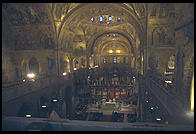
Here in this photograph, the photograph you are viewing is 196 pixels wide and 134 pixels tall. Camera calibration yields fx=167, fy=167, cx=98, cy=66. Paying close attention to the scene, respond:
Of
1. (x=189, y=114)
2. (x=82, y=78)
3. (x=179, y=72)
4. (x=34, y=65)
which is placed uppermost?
(x=34, y=65)

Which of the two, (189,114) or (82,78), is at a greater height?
(82,78)

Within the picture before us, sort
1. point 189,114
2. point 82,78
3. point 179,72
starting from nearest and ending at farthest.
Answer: point 189,114 → point 179,72 → point 82,78

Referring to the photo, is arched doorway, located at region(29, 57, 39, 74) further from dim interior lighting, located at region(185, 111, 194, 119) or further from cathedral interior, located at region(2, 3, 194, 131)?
dim interior lighting, located at region(185, 111, 194, 119)

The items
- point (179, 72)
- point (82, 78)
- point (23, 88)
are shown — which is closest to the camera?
point (179, 72)

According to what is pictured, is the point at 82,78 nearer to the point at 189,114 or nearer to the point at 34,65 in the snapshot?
the point at 34,65

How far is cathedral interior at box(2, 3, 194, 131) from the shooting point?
6.76m

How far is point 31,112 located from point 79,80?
28.7ft

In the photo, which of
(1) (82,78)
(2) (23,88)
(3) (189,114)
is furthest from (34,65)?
(3) (189,114)

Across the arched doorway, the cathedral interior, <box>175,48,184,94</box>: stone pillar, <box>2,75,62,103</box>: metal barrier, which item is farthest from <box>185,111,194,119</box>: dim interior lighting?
the arched doorway

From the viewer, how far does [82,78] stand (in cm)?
2112

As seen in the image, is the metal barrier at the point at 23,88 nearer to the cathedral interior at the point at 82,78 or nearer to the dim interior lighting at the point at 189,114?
the cathedral interior at the point at 82,78

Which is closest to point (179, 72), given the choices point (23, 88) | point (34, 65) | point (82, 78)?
point (23, 88)

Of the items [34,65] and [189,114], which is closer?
[189,114]

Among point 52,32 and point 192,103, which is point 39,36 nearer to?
point 52,32
